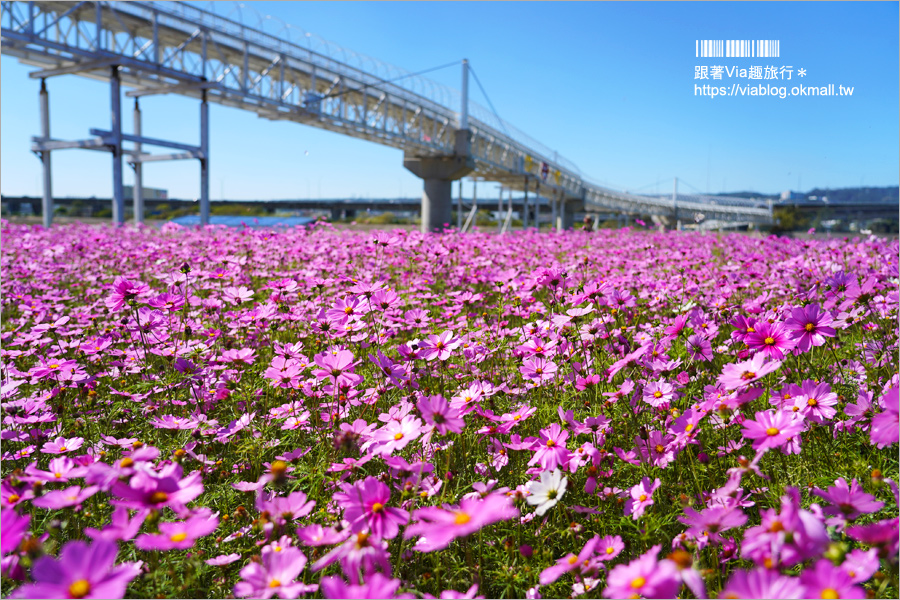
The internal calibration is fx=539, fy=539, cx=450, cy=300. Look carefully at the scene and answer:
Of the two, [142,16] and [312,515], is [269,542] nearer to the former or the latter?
[312,515]

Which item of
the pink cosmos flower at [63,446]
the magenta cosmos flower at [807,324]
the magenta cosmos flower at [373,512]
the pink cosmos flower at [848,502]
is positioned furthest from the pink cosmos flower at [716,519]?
the pink cosmos flower at [63,446]

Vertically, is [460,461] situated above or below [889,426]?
below

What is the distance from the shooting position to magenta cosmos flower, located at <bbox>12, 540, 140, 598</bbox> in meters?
0.63

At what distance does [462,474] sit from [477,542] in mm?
205

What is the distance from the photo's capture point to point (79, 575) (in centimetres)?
66

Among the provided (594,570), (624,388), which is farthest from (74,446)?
(624,388)

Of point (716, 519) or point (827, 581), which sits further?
point (716, 519)

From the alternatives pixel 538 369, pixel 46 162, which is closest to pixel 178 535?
pixel 538 369

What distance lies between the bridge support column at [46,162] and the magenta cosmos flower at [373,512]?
→ 15405mm

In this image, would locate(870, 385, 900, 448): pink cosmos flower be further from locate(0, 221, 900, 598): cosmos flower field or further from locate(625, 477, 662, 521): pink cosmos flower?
locate(625, 477, 662, 521): pink cosmos flower

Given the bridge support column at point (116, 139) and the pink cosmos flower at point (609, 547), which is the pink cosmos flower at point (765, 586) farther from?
the bridge support column at point (116, 139)

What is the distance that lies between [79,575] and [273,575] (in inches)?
10.0

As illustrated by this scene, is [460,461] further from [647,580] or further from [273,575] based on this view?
[647,580]

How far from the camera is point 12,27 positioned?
34.4 feet
